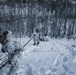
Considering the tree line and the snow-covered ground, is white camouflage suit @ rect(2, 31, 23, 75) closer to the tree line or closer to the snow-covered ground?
the snow-covered ground

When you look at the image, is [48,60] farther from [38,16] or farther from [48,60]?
[38,16]

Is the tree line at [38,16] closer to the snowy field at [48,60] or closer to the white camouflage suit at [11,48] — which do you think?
the snowy field at [48,60]

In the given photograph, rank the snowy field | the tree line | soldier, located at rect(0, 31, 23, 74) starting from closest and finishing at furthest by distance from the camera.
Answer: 1. soldier, located at rect(0, 31, 23, 74)
2. the snowy field
3. the tree line

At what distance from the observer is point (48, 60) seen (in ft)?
32.1

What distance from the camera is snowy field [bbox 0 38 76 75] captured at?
836cm

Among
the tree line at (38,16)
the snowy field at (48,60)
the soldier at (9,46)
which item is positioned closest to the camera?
the soldier at (9,46)

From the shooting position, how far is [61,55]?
10.5 metres

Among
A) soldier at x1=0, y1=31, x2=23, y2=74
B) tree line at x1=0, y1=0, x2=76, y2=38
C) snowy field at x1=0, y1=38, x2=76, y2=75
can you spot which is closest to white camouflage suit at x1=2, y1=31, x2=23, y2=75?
soldier at x1=0, y1=31, x2=23, y2=74

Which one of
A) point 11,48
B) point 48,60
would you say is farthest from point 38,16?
point 11,48

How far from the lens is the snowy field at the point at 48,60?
27.4ft

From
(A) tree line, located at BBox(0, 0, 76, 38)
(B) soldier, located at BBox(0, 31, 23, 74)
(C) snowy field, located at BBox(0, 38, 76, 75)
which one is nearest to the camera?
(B) soldier, located at BBox(0, 31, 23, 74)

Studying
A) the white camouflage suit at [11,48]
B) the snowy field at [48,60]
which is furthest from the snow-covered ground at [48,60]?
the white camouflage suit at [11,48]

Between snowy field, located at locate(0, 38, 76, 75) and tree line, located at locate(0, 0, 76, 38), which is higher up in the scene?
tree line, located at locate(0, 0, 76, 38)

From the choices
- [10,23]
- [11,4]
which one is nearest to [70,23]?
[10,23]
